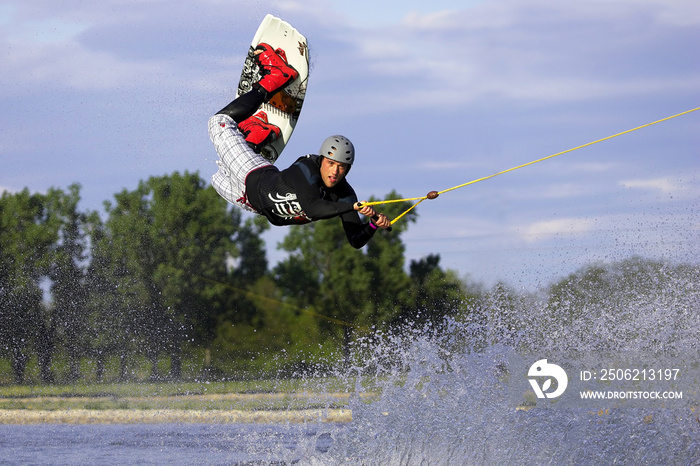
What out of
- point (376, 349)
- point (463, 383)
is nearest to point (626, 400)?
point (463, 383)

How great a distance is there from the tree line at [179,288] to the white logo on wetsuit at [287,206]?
76.8ft

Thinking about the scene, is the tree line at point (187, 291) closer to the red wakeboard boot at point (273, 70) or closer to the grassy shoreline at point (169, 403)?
the grassy shoreline at point (169, 403)

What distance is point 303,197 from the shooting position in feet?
25.2

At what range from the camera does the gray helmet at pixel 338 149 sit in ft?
25.2

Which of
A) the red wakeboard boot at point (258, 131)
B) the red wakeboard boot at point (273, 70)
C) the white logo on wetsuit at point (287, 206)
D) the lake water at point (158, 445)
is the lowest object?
the lake water at point (158, 445)

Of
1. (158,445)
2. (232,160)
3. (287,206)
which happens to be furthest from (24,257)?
(287,206)

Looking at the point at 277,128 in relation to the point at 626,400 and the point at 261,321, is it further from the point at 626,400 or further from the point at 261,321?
the point at 261,321

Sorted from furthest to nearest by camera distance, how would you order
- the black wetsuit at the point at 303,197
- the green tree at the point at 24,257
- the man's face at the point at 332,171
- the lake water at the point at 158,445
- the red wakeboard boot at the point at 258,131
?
1. the green tree at the point at 24,257
2. the lake water at the point at 158,445
3. the red wakeboard boot at the point at 258,131
4. the man's face at the point at 332,171
5. the black wetsuit at the point at 303,197

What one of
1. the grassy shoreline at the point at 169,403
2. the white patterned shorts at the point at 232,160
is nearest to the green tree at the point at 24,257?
the grassy shoreline at the point at 169,403

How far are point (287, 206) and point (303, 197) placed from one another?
→ 0.93ft

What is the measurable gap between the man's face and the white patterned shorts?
2.96 feet

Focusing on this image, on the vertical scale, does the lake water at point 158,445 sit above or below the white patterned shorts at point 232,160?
below

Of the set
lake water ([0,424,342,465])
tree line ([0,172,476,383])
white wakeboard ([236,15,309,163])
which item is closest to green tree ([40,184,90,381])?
tree line ([0,172,476,383])

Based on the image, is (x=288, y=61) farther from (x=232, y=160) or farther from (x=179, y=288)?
(x=179, y=288)
